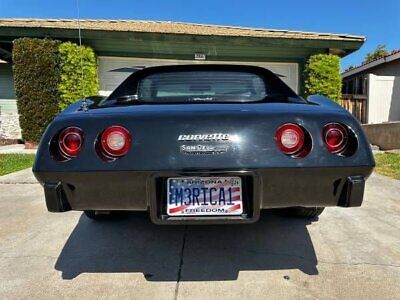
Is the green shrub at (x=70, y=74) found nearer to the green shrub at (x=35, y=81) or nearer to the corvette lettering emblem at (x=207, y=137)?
the green shrub at (x=35, y=81)

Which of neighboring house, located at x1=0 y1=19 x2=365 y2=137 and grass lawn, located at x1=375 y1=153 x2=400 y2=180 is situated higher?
neighboring house, located at x1=0 y1=19 x2=365 y2=137

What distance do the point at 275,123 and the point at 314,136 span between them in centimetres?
20

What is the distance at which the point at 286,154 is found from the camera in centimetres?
164

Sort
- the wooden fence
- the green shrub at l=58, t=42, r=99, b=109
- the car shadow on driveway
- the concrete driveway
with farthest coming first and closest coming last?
the wooden fence, the green shrub at l=58, t=42, r=99, b=109, the car shadow on driveway, the concrete driveway

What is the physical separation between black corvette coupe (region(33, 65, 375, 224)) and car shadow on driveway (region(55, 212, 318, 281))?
505mm

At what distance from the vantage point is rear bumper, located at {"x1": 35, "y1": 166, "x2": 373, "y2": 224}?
5.33 feet

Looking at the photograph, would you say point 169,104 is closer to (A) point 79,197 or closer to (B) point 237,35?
(A) point 79,197

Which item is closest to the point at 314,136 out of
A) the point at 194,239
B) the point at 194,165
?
the point at 194,165

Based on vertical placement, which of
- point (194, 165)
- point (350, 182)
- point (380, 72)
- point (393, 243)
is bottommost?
point (393, 243)

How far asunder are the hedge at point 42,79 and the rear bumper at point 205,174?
23.1 ft

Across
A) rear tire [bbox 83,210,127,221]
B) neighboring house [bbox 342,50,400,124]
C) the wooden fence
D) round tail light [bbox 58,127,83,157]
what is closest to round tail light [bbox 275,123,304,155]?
round tail light [bbox 58,127,83,157]

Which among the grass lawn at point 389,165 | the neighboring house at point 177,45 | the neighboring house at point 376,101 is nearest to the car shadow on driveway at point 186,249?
the grass lawn at point 389,165

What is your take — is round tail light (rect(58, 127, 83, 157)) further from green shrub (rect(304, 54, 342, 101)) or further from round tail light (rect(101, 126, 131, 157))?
green shrub (rect(304, 54, 342, 101))

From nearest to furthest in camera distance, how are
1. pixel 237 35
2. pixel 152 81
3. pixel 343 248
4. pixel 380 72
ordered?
pixel 343 248 < pixel 152 81 < pixel 237 35 < pixel 380 72
